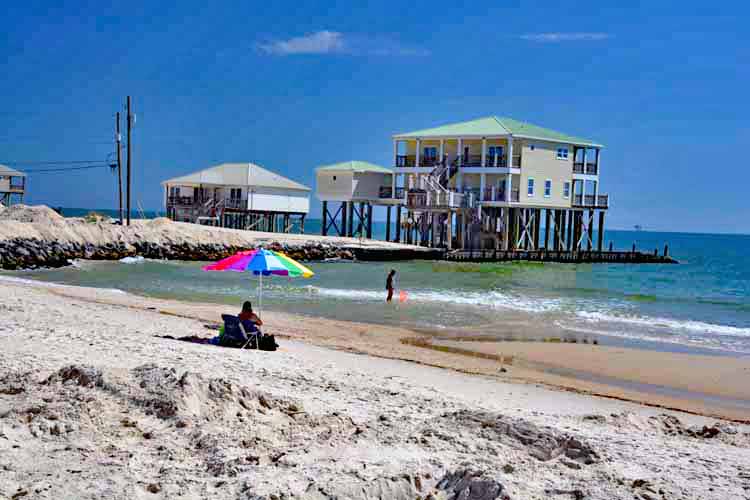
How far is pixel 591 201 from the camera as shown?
5712cm

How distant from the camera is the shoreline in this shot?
522 inches

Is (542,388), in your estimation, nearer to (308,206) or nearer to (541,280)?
(541,280)

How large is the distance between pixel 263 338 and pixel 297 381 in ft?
12.2

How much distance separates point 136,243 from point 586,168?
30.8m

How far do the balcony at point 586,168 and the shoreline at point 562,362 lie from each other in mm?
38057

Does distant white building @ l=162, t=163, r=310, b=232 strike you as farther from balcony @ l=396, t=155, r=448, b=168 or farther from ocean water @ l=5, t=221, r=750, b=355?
ocean water @ l=5, t=221, r=750, b=355

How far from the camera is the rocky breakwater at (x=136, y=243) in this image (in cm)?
3875

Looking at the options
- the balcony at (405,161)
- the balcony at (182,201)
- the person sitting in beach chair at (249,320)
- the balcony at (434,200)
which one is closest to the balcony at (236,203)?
the balcony at (182,201)

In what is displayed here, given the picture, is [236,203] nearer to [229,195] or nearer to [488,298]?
[229,195]

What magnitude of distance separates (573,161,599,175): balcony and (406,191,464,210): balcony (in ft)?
31.7

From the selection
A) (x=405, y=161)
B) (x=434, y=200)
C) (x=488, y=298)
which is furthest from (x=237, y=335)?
(x=405, y=161)

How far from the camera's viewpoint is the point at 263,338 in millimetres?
14062

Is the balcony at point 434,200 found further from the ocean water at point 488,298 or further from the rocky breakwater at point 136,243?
the ocean water at point 488,298

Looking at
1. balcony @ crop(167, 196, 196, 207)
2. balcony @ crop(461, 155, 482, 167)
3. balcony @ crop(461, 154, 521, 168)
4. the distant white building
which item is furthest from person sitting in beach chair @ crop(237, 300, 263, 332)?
balcony @ crop(167, 196, 196, 207)
